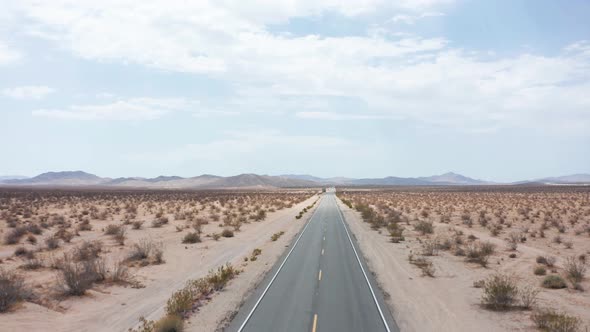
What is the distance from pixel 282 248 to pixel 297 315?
49.1ft

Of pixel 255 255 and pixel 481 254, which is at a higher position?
pixel 481 254

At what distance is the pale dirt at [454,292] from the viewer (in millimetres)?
13383

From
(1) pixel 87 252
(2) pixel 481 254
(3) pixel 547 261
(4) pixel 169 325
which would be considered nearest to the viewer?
(4) pixel 169 325

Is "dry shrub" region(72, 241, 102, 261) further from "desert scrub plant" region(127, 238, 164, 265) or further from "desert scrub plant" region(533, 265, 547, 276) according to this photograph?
"desert scrub plant" region(533, 265, 547, 276)

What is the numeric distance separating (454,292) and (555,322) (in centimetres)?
569

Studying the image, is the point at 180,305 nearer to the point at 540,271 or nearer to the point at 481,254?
the point at 540,271

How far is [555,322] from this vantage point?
1183cm

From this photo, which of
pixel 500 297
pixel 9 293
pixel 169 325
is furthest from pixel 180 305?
pixel 500 297

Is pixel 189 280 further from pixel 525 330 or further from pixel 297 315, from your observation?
pixel 525 330

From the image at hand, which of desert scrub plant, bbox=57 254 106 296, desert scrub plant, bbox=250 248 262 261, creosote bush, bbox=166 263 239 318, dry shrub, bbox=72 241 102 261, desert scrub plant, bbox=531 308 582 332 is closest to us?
desert scrub plant, bbox=531 308 582 332

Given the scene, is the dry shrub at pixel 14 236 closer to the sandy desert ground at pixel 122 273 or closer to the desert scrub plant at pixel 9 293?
the sandy desert ground at pixel 122 273

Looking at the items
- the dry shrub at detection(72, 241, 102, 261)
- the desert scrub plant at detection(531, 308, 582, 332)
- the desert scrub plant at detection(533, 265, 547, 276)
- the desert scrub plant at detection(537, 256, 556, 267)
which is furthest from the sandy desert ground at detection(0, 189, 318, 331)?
the desert scrub plant at detection(537, 256, 556, 267)

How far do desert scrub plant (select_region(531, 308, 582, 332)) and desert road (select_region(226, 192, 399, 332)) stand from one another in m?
4.08

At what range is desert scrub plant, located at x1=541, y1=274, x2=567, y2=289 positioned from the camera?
17500 mm
